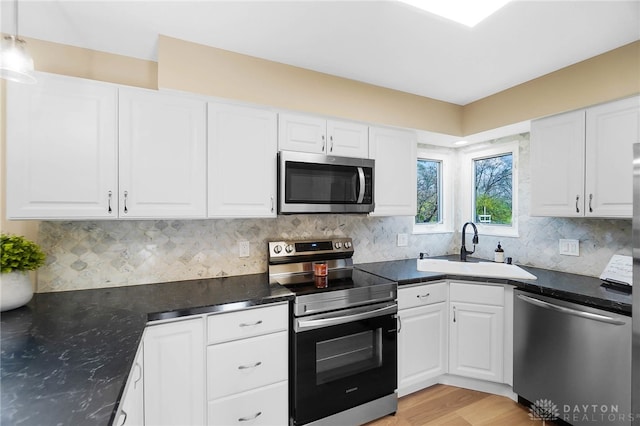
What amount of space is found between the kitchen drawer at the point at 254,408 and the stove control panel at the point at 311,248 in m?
0.88

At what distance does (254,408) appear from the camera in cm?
165

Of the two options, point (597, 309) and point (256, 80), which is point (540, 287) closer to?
point (597, 309)

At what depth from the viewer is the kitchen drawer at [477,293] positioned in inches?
85.9

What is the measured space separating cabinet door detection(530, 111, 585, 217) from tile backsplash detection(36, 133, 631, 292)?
37 cm

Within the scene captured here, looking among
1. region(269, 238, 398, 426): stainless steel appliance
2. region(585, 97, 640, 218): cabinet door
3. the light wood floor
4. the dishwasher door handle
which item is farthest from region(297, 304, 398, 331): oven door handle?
region(585, 97, 640, 218): cabinet door

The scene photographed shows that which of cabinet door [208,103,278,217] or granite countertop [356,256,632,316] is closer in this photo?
granite countertop [356,256,632,316]

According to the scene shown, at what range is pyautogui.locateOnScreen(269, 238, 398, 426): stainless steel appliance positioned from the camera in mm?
1737

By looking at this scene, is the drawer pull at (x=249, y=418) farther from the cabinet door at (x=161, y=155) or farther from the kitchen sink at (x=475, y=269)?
the kitchen sink at (x=475, y=269)

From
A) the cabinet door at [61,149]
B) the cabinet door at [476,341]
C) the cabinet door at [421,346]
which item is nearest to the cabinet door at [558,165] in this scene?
the cabinet door at [476,341]

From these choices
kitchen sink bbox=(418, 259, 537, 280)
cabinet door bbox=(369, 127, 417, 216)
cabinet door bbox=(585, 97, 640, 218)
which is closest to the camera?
cabinet door bbox=(585, 97, 640, 218)

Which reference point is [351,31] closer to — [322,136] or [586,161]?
[322,136]

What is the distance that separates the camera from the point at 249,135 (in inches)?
77.2

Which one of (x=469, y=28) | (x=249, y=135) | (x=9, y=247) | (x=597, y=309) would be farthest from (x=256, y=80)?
(x=597, y=309)

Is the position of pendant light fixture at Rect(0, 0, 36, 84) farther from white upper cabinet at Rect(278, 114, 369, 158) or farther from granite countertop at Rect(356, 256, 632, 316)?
granite countertop at Rect(356, 256, 632, 316)
